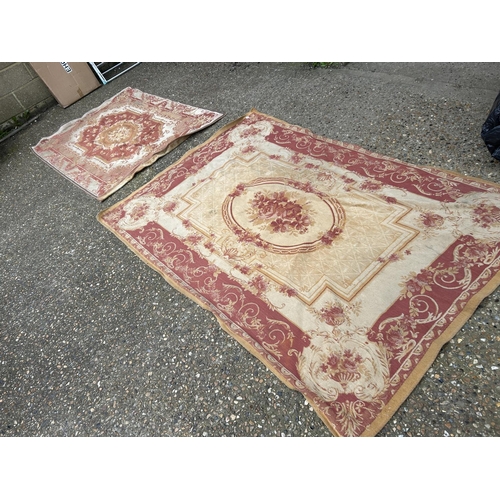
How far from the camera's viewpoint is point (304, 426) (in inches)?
47.7

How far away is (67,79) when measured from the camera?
3.42 meters

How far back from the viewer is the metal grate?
3.65m

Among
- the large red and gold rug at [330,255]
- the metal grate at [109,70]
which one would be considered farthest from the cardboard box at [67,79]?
the large red and gold rug at [330,255]

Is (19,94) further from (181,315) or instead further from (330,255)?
(330,255)

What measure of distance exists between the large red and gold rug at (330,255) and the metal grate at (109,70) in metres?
2.22

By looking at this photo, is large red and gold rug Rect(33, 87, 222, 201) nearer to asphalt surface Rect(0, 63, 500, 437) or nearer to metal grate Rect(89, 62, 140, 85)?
asphalt surface Rect(0, 63, 500, 437)

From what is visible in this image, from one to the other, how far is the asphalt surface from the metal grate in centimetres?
129

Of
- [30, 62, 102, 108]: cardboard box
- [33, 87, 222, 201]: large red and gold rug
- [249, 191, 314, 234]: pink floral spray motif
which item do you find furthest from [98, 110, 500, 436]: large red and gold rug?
[30, 62, 102, 108]: cardboard box

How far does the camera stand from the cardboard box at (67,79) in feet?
10.8

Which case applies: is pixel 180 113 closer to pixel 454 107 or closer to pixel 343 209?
pixel 343 209

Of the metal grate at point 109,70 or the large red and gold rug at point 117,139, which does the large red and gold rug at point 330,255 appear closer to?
Result: the large red and gold rug at point 117,139

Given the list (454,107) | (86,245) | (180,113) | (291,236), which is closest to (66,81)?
(180,113)

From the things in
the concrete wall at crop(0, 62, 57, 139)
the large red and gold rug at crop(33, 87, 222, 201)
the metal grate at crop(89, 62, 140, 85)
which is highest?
the concrete wall at crop(0, 62, 57, 139)

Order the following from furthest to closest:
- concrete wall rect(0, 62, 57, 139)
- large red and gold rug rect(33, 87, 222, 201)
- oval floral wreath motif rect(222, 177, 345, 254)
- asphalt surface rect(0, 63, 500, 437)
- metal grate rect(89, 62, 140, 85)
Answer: metal grate rect(89, 62, 140, 85) < concrete wall rect(0, 62, 57, 139) < large red and gold rug rect(33, 87, 222, 201) < oval floral wreath motif rect(222, 177, 345, 254) < asphalt surface rect(0, 63, 500, 437)
